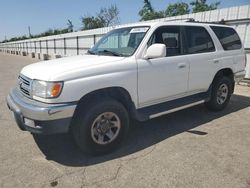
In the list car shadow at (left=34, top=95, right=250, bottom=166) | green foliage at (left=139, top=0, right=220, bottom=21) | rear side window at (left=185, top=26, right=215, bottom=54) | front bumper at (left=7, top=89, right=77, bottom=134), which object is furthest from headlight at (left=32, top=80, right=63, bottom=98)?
green foliage at (left=139, top=0, right=220, bottom=21)

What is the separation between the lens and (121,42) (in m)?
4.25

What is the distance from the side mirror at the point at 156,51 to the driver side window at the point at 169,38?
0.39 m

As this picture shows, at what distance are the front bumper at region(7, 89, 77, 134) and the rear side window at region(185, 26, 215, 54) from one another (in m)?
2.69

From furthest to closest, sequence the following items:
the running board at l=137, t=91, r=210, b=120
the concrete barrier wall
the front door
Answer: the concrete barrier wall → the running board at l=137, t=91, r=210, b=120 → the front door

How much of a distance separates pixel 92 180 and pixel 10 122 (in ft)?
9.84

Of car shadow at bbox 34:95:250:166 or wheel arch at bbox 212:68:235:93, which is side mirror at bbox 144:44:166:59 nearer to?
car shadow at bbox 34:95:250:166

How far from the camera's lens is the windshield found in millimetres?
3770

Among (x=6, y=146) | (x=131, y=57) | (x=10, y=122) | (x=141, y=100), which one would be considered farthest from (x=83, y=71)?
(x=10, y=122)

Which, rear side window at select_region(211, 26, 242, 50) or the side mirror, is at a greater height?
rear side window at select_region(211, 26, 242, 50)

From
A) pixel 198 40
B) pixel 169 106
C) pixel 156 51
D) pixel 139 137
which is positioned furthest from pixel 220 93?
pixel 156 51

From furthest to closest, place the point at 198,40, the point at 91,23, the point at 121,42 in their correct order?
the point at 91,23 < the point at 198,40 < the point at 121,42

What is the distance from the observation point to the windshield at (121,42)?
3.77 metres

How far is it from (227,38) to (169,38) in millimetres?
1979

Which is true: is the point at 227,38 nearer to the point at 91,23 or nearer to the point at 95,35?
the point at 95,35
